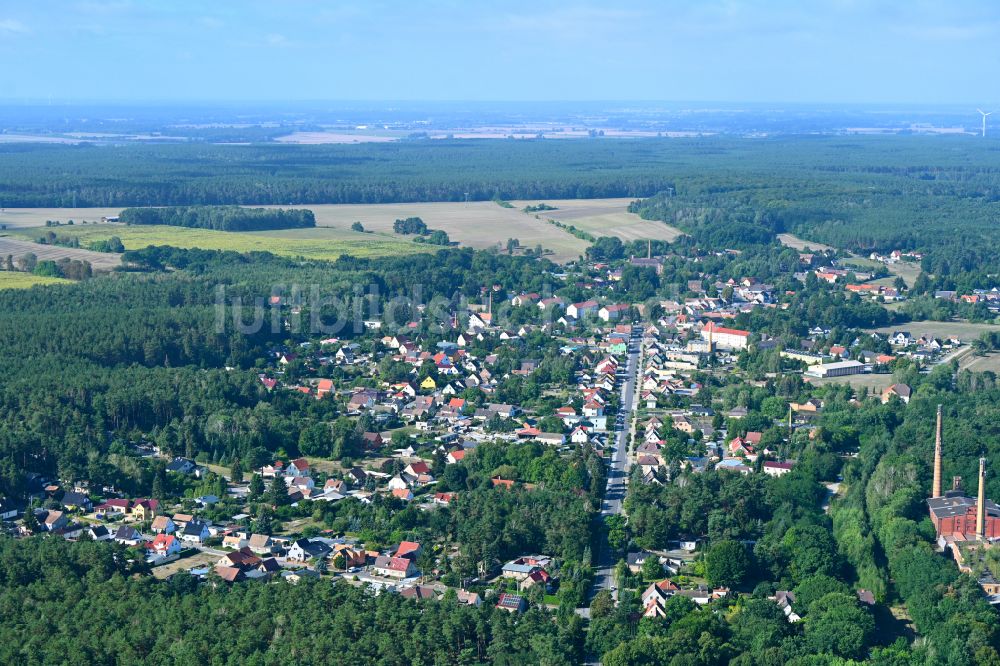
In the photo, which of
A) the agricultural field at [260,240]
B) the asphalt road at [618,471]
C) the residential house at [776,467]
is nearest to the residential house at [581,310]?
the asphalt road at [618,471]

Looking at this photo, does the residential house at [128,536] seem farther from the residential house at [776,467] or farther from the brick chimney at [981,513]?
the brick chimney at [981,513]

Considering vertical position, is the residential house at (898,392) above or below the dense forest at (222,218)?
below

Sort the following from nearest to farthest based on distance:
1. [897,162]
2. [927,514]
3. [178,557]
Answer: [178,557], [927,514], [897,162]

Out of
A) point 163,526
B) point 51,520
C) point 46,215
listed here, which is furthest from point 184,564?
point 46,215

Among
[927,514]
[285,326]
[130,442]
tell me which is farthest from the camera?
[285,326]

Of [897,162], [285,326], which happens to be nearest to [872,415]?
[285,326]

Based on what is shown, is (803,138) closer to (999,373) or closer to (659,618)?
(999,373)

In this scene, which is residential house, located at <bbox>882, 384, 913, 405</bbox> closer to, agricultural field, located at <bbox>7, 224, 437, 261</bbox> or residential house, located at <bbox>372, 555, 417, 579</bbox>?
residential house, located at <bbox>372, 555, 417, 579</bbox>
